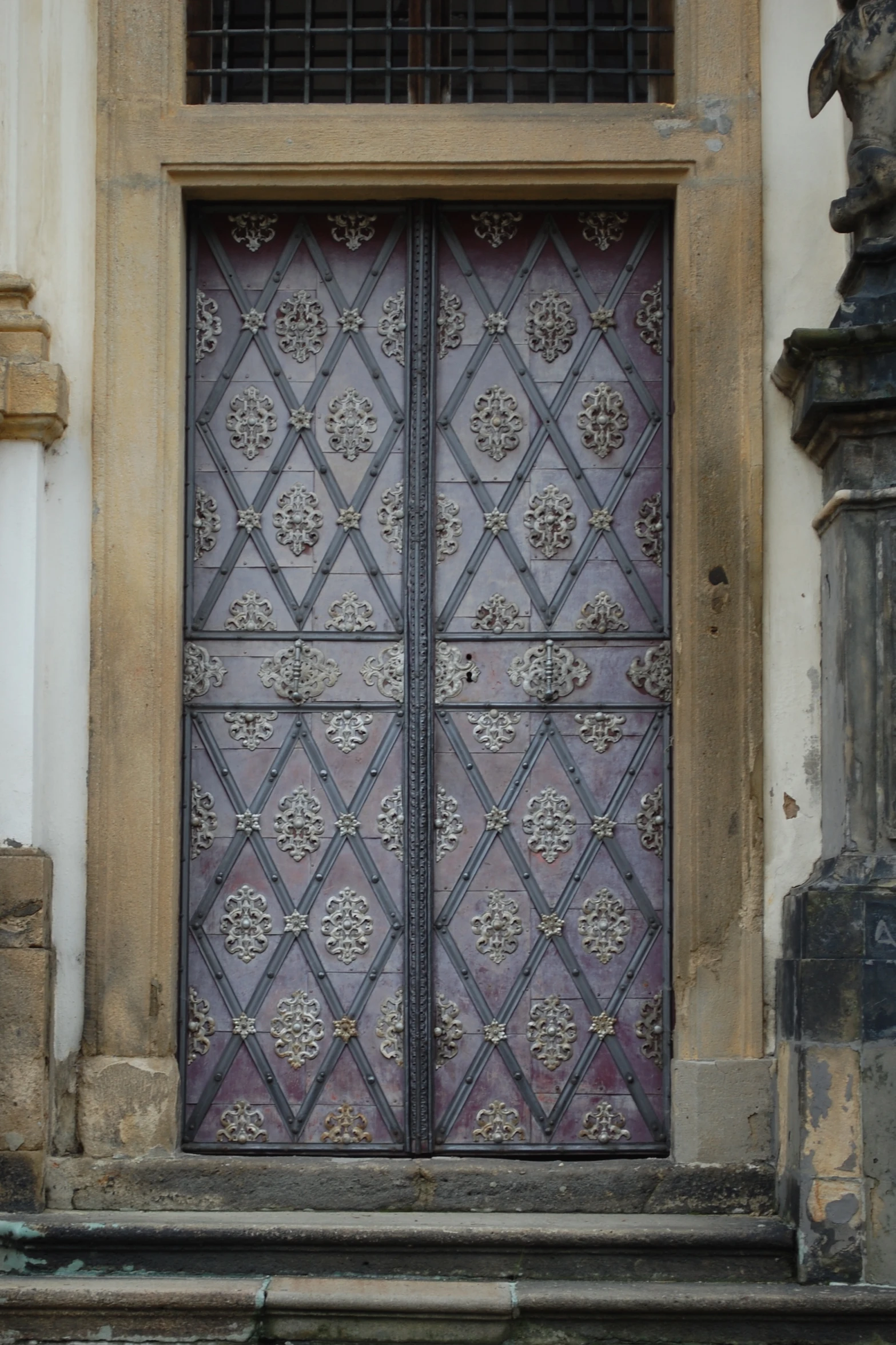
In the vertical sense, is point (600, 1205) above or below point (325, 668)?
below

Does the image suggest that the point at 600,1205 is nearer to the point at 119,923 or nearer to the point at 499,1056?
the point at 499,1056

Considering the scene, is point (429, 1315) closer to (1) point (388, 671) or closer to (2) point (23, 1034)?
(2) point (23, 1034)

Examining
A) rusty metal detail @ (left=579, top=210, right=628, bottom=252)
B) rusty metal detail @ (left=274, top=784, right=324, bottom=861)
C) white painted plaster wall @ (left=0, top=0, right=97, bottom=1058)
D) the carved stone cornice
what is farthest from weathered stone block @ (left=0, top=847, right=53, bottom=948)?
rusty metal detail @ (left=579, top=210, right=628, bottom=252)

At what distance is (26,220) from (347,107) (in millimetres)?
1115

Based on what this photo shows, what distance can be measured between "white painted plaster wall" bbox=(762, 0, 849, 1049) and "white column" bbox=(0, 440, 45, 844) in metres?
2.32

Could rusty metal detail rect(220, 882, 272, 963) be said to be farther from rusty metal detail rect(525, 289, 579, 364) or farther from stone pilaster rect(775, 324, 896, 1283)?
rusty metal detail rect(525, 289, 579, 364)

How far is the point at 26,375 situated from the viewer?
215 inches

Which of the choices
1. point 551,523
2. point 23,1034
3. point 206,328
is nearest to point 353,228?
point 206,328

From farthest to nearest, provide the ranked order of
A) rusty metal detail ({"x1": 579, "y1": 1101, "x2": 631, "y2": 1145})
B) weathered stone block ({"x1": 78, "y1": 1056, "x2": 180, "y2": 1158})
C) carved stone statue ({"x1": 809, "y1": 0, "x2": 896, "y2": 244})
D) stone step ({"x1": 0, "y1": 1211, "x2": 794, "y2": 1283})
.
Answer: rusty metal detail ({"x1": 579, "y1": 1101, "x2": 631, "y2": 1145}) → weathered stone block ({"x1": 78, "y1": 1056, "x2": 180, "y2": 1158}) → carved stone statue ({"x1": 809, "y1": 0, "x2": 896, "y2": 244}) → stone step ({"x1": 0, "y1": 1211, "x2": 794, "y2": 1283})

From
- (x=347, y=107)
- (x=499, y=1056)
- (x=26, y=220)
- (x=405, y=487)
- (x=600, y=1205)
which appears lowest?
(x=600, y=1205)

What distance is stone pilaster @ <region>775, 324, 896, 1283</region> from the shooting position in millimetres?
4895

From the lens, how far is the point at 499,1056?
5664mm

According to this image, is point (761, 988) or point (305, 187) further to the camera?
point (305, 187)

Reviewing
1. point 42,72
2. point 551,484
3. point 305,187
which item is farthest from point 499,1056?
point 42,72
